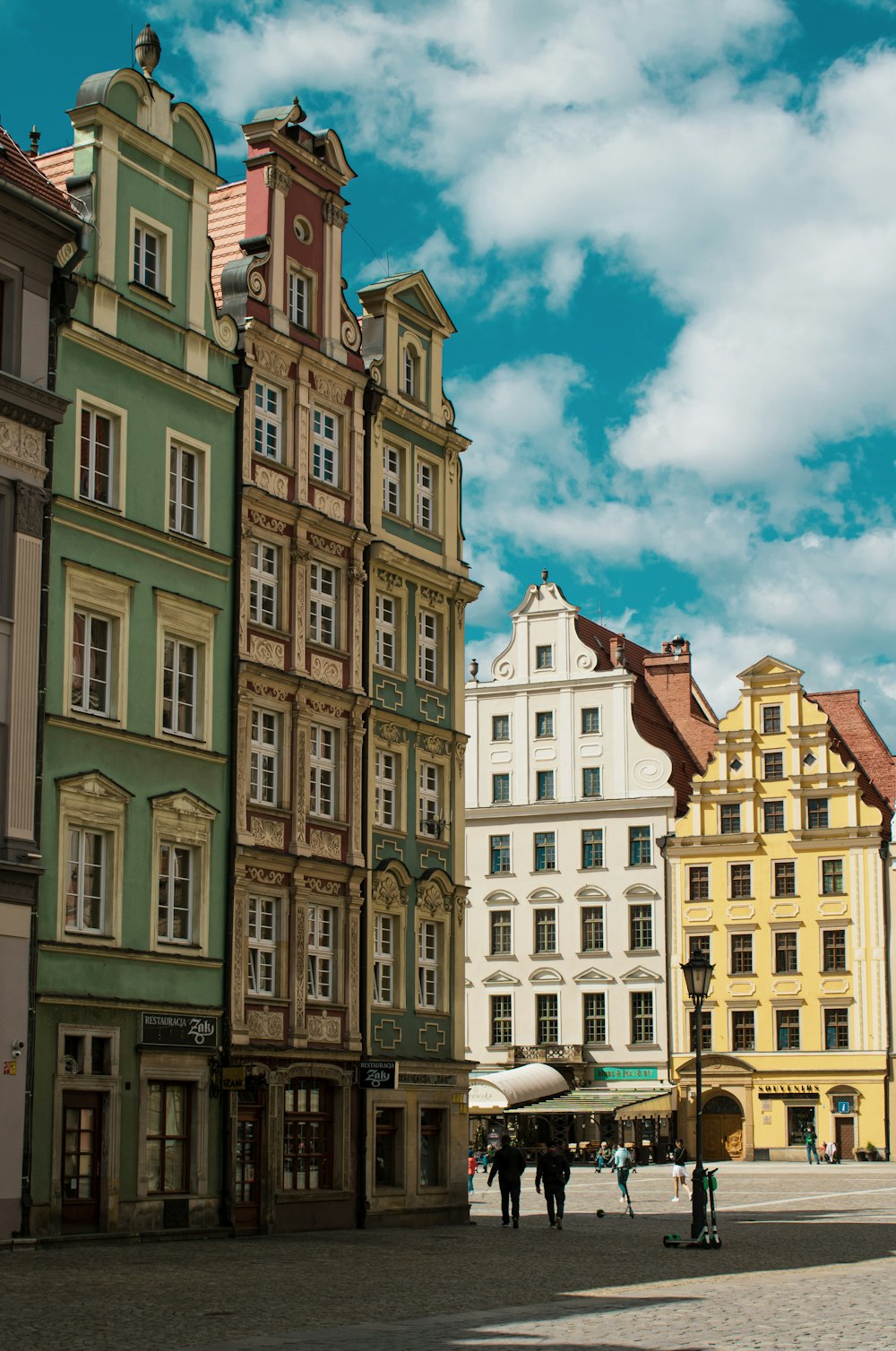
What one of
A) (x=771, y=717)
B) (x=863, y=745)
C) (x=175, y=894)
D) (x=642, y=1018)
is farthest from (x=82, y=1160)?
(x=863, y=745)

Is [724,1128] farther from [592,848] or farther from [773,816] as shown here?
[773,816]

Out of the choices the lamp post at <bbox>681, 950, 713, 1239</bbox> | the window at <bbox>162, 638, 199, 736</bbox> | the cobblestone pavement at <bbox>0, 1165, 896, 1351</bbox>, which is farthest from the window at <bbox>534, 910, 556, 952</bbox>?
the lamp post at <bbox>681, 950, 713, 1239</bbox>

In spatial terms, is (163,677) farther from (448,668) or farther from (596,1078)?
(596,1078)

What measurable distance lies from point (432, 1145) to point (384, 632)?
1088cm

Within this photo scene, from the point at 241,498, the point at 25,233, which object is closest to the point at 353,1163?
the point at 241,498

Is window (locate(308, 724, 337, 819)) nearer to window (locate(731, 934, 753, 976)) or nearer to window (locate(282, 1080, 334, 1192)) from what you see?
window (locate(282, 1080, 334, 1192))

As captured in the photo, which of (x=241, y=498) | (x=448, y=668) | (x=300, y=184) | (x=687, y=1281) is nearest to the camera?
(x=687, y=1281)

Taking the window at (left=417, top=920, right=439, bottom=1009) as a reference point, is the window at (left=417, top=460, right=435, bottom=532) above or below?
above

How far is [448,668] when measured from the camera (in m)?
43.1

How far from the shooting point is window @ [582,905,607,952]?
7569 centimetres

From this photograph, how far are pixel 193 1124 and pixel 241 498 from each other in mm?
11364

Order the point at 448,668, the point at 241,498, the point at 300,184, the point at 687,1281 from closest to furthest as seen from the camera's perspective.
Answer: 1. the point at 687,1281
2. the point at 241,498
3. the point at 300,184
4. the point at 448,668

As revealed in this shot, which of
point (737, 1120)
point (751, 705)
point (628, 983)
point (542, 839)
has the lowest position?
point (737, 1120)

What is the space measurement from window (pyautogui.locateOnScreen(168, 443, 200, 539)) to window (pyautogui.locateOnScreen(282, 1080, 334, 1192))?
1059cm
